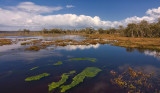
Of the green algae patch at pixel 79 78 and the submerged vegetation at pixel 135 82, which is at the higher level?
the green algae patch at pixel 79 78

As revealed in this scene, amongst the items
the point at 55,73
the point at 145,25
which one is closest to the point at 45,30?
the point at 145,25

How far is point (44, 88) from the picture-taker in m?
12.0

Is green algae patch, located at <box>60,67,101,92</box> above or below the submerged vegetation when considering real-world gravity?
above

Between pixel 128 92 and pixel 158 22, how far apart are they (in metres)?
86.9

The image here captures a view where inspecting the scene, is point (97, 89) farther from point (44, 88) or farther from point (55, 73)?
point (55, 73)

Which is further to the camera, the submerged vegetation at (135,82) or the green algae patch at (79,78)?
the green algae patch at (79,78)

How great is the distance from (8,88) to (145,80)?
18.0 metres

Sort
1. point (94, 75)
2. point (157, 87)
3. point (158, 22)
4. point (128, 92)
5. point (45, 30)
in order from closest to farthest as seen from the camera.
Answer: point (128, 92) < point (157, 87) < point (94, 75) < point (158, 22) < point (45, 30)

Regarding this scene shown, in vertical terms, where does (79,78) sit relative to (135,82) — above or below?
above

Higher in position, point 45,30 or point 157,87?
point 45,30

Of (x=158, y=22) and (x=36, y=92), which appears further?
(x=158, y=22)

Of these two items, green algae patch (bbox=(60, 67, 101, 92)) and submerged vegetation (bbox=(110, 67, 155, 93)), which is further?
green algae patch (bbox=(60, 67, 101, 92))

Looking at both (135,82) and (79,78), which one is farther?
(79,78)

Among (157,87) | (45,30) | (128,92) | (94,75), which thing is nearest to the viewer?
(128,92)
